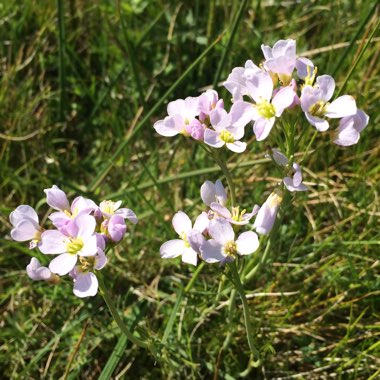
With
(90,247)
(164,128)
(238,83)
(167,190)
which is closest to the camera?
(90,247)

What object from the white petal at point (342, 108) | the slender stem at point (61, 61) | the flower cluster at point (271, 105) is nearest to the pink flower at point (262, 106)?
the flower cluster at point (271, 105)

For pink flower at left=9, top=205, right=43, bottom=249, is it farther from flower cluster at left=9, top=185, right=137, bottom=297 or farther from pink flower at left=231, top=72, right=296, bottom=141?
pink flower at left=231, top=72, right=296, bottom=141

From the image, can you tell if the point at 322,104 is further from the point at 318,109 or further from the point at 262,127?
the point at 262,127

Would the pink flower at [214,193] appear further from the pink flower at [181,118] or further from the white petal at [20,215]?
the white petal at [20,215]

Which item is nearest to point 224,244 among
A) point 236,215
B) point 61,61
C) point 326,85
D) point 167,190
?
point 236,215

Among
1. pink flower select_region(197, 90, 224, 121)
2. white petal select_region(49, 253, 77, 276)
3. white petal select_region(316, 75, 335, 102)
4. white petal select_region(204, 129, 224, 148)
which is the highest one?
white petal select_region(316, 75, 335, 102)

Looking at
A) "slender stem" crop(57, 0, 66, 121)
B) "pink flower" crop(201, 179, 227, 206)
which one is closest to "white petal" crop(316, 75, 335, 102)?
"pink flower" crop(201, 179, 227, 206)
